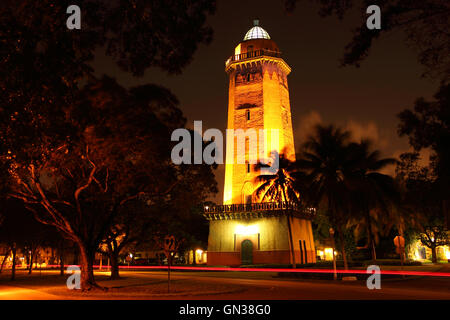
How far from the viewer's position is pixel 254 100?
48.2m

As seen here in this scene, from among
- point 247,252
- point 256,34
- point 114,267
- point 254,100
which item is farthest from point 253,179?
point 114,267

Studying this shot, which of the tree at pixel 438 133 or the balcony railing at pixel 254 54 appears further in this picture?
the balcony railing at pixel 254 54

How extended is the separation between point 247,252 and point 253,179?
8527 millimetres

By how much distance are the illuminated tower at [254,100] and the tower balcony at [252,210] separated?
3.66ft

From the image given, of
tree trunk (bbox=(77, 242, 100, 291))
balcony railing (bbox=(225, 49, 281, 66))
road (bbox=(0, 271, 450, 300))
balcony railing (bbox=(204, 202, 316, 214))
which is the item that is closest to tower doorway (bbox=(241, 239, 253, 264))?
balcony railing (bbox=(204, 202, 316, 214))

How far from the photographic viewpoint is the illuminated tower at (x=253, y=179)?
45781 millimetres

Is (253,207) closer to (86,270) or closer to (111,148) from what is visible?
(86,270)

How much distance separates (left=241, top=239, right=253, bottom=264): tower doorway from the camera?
153 ft

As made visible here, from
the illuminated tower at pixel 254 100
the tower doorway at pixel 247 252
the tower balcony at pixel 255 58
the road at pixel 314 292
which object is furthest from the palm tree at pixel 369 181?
the tower balcony at pixel 255 58

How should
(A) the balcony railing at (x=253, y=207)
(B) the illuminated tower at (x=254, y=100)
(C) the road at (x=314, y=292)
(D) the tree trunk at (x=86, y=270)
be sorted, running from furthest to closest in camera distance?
(B) the illuminated tower at (x=254, y=100) < (A) the balcony railing at (x=253, y=207) < (D) the tree trunk at (x=86, y=270) < (C) the road at (x=314, y=292)

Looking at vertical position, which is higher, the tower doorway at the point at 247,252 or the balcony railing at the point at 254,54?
the balcony railing at the point at 254,54

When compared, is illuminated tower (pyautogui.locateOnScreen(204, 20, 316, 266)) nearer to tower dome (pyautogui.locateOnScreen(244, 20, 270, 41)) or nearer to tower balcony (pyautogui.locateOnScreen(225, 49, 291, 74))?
tower balcony (pyautogui.locateOnScreen(225, 49, 291, 74))

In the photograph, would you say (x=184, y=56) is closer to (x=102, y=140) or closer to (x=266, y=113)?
(x=102, y=140)

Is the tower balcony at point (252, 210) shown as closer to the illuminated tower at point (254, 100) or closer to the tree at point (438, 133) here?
the illuminated tower at point (254, 100)
